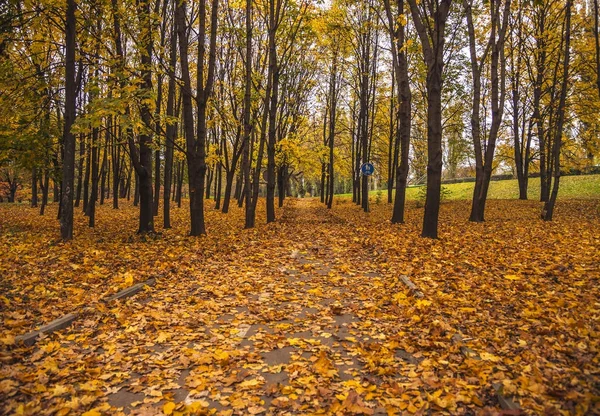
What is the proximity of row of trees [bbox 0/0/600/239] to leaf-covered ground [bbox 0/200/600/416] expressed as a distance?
11.4 ft

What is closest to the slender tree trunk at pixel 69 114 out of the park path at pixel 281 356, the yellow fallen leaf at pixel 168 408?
the park path at pixel 281 356

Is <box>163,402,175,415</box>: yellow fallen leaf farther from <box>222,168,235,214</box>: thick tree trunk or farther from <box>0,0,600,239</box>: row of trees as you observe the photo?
<box>222,168,235,214</box>: thick tree trunk

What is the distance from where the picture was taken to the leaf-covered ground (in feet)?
11.8

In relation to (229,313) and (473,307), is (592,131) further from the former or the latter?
(229,313)

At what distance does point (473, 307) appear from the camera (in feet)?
18.8

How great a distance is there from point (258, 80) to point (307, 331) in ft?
53.1

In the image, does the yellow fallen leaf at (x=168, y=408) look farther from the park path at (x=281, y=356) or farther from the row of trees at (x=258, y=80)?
the row of trees at (x=258, y=80)

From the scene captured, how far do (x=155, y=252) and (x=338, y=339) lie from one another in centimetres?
680

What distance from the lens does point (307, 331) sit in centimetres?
543

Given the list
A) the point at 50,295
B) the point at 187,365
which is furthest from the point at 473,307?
the point at 50,295

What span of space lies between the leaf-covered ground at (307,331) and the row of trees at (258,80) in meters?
3.47

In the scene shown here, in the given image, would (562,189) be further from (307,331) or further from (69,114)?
(69,114)

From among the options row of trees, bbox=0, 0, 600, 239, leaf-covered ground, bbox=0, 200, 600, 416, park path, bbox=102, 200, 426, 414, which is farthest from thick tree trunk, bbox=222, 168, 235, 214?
park path, bbox=102, 200, 426, 414

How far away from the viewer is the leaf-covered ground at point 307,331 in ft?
11.8
